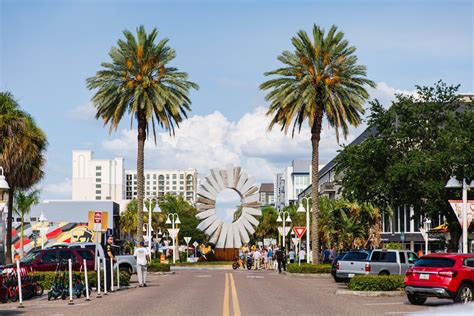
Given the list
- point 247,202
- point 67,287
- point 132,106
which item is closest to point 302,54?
point 132,106

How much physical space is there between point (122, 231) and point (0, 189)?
95512mm

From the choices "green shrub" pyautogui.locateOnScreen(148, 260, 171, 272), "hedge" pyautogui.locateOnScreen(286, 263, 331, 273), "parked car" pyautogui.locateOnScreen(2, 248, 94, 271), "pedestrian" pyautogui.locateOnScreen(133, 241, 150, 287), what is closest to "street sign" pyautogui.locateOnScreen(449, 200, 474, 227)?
"pedestrian" pyautogui.locateOnScreen(133, 241, 150, 287)

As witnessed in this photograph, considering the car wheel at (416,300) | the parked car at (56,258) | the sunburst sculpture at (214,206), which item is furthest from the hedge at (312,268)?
the sunburst sculpture at (214,206)

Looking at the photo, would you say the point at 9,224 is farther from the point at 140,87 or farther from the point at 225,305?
the point at 225,305

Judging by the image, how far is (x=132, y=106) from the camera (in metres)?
48.0

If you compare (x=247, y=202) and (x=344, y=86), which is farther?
(x=247, y=202)

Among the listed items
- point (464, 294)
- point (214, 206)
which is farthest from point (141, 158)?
point (214, 206)

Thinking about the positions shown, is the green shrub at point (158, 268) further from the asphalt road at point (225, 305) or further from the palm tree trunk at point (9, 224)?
the asphalt road at point (225, 305)

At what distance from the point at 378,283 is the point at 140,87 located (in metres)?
24.4

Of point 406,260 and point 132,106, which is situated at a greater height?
point 132,106

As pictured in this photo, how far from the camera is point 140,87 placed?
157 feet

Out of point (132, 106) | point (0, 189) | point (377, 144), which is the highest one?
point (132, 106)

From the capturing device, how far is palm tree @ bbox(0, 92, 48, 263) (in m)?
43.0

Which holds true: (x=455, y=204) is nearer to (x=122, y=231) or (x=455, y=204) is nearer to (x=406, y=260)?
(x=406, y=260)
